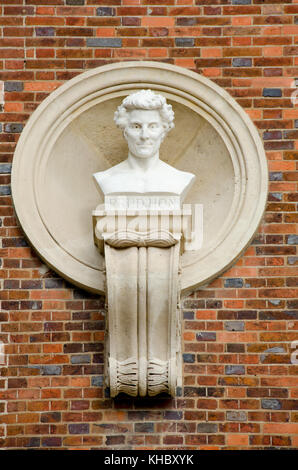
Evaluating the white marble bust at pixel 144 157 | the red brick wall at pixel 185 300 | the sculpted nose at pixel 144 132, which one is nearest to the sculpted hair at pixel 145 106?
the white marble bust at pixel 144 157

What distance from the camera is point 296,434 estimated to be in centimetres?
789

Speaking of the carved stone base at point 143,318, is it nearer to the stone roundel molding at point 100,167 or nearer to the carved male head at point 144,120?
the stone roundel molding at point 100,167

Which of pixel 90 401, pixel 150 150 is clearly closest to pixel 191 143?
pixel 150 150

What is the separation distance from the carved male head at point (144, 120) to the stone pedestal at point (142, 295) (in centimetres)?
49

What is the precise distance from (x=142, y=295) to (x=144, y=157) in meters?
0.88

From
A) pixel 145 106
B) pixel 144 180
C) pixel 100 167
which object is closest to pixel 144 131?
pixel 145 106

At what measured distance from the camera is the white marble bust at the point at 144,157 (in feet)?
26.1

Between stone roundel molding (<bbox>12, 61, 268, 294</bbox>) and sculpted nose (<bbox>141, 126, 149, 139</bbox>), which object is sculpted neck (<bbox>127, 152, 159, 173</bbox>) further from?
stone roundel molding (<bbox>12, 61, 268, 294</bbox>)

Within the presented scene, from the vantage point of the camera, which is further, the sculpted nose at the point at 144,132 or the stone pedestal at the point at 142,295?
the sculpted nose at the point at 144,132

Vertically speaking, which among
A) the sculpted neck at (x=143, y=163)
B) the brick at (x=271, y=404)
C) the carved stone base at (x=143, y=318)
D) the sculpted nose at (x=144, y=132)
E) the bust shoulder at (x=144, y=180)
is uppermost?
the sculpted nose at (x=144, y=132)

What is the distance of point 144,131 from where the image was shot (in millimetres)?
7980

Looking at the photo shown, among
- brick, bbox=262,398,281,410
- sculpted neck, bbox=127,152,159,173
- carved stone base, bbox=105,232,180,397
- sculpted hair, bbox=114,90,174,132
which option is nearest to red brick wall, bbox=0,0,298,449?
brick, bbox=262,398,281,410

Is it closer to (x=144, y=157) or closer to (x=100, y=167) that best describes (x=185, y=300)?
(x=144, y=157)

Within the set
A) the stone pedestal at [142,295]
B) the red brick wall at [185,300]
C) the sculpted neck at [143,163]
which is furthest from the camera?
the sculpted neck at [143,163]
